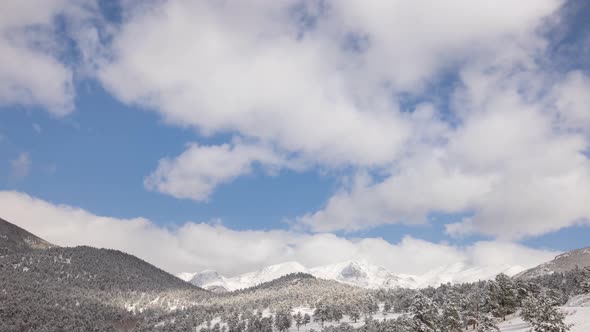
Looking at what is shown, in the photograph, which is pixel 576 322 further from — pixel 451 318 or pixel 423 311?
pixel 423 311

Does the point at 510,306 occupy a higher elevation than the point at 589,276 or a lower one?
lower

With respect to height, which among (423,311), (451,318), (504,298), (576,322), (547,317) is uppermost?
(504,298)

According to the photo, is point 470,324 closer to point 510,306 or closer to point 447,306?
point 510,306

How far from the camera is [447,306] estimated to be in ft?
356

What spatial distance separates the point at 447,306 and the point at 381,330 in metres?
91.5

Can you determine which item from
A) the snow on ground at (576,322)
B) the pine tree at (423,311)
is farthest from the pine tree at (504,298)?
the pine tree at (423,311)

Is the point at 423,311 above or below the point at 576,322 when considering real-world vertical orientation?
above

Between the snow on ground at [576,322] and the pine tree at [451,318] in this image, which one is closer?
the snow on ground at [576,322]

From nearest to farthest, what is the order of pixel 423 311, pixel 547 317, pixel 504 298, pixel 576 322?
Result: pixel 547 317, pixel 423 311, pixel 576 322, pixel 504 298

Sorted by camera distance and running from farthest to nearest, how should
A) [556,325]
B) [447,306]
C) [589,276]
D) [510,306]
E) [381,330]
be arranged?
[381,330] → [589,276] → [510,306] → [447,306] → [556,325]

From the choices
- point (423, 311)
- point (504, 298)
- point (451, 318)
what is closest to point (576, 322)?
point (451, 318)

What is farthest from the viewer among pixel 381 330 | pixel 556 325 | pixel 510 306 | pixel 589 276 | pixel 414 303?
pixel 381 330

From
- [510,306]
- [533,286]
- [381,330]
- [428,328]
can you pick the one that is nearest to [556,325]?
[428,328]

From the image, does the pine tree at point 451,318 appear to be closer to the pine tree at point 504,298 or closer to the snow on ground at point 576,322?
the snow on ground at point 576,322
